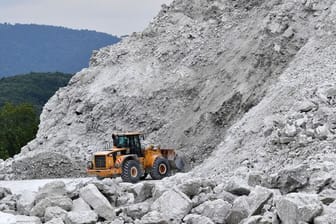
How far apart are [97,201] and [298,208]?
4.13m

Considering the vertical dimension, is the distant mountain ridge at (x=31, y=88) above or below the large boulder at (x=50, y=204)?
above

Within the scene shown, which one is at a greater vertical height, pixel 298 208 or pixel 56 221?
pixel 298 208

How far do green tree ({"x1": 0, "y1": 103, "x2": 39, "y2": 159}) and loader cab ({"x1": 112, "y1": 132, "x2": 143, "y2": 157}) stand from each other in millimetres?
22791

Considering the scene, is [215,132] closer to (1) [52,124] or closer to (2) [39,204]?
(1) [52,124]

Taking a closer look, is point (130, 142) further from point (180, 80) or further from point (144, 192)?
point (144, 192)

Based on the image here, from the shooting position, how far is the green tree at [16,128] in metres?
42.3

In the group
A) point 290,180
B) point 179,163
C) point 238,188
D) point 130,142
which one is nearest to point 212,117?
point 179,163

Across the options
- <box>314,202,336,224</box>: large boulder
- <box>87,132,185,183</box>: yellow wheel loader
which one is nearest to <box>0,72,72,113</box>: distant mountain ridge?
<box>87,132,185,183</box>: yellow wheel loader

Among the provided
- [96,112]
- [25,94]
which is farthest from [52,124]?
[25,94]

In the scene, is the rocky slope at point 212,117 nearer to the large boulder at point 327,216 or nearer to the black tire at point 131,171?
the large boulder at point 327,216

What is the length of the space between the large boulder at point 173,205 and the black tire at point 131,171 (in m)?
6.56

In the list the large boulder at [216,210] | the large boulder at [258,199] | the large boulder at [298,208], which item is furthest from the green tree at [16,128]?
the large boulder at [298,208]

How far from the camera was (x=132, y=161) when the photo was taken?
18.1 meters

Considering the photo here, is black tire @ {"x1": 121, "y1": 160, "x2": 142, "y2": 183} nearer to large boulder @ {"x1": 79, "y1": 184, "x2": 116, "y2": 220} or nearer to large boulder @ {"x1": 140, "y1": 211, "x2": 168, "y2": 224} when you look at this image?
large boulder @ {"x1": 79, "y1": 184, "x2": 116, "y2": 220}
